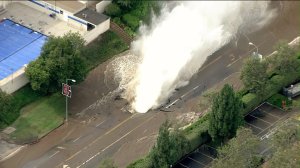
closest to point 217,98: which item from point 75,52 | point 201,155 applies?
point 201,155

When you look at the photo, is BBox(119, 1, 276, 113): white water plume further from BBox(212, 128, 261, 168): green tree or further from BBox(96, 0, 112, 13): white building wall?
BBox(212, 128, 261, 168): green tree

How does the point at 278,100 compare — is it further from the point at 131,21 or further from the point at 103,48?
the point at 103,48

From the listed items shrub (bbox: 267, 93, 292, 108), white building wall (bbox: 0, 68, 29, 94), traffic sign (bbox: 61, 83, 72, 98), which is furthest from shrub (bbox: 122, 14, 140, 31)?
shrub (bbox: 267, 93, 292, 108)

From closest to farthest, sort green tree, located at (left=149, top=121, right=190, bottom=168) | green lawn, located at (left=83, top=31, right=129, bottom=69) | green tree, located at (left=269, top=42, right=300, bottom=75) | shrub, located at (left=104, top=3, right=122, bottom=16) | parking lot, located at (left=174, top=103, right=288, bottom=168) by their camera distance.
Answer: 1. green tree, located at (left=149, top=121, right=190, bottom=168)
2. parking lot, located at (left=174, top=103, right=288, bottom=168)
3. green tree, located at (left=269, top=42, right=300, bottom=75)
4. green lawn, located at (left=83, top=31, right=129, bottom=69)
5. shrub, located at (left=104, top=3, right=122, bottom=16)

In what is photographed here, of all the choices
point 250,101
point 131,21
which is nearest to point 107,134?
point 250,101

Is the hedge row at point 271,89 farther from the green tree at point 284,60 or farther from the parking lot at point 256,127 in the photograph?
the green tree at point 284,60

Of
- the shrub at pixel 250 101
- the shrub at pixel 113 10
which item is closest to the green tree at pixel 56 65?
the shrub at pixel 113 10

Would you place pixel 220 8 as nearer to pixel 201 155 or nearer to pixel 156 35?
pixel 156 35
